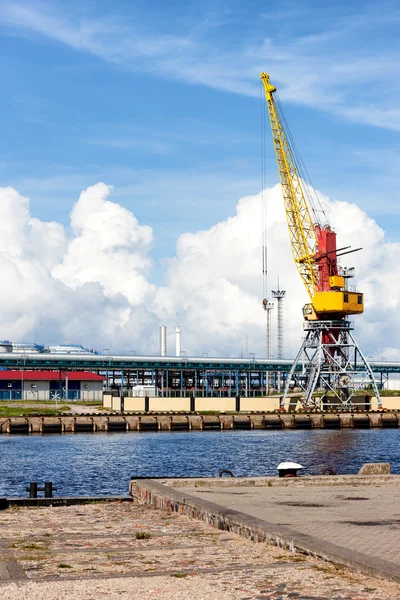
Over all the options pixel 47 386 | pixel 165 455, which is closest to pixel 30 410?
pixel 47 386

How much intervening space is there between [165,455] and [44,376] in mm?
109917

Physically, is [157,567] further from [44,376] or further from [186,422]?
[44,376]

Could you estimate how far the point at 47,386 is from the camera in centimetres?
17400

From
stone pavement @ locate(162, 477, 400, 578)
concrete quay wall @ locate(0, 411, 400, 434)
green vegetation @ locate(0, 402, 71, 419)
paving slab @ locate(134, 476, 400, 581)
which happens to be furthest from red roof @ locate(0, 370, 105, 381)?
stone pavement @ locate(162, 477, 400, 578)

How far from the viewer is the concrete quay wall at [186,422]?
105m

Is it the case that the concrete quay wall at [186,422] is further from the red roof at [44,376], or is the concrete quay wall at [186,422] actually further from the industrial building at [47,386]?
the red roof at [44,376]

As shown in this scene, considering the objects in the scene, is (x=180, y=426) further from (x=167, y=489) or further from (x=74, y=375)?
(x=167, y=489)

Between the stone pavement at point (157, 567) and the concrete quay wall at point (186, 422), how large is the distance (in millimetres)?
85450

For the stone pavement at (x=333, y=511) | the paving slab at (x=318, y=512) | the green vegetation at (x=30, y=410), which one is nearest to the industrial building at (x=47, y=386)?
the green vegetation at (x=30, y=410)

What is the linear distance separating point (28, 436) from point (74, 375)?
82.8 meters

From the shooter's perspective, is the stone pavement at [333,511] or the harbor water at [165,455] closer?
the stone pavement at [333,511]

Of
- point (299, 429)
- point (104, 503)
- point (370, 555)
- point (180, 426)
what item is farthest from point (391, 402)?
point (370, 555)

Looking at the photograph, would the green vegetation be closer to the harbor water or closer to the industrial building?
→ the harbor water

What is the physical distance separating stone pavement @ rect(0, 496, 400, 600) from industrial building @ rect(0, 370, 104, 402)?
148909 mm
